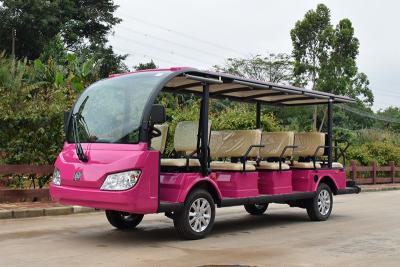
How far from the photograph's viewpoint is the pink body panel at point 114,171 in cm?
789

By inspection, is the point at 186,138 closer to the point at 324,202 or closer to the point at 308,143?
the point at 308,143

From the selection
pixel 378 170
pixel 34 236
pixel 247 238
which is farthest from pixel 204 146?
pixel 378 170

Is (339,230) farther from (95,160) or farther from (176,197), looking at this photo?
(95,160)

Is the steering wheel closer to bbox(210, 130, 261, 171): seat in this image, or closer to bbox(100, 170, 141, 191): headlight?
bbox(100, 170, 141, 191): headlight

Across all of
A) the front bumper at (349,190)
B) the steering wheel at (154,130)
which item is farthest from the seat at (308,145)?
the steering wheel at (154,130)

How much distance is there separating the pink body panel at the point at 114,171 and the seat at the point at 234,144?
7.15 feet

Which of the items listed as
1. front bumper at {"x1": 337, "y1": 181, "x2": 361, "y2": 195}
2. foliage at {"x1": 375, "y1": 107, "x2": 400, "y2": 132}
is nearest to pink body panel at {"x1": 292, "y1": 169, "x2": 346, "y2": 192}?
front bumper at {"x1": 337, "y1": 181, "x2": 361, "y2": 195}

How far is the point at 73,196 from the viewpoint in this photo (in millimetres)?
8281

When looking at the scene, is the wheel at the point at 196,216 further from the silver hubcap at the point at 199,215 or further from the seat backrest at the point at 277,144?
the seat backrest at the point at 277,144

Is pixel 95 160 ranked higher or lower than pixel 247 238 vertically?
higher

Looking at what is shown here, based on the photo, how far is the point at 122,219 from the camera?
10000 mm

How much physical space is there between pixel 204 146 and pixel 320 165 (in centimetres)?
402

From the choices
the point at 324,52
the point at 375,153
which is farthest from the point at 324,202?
the point at 324,52

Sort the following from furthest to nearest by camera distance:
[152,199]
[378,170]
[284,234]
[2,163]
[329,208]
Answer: [378,170] < [2,163] < [329,208] < [284,234] < [152,199]
